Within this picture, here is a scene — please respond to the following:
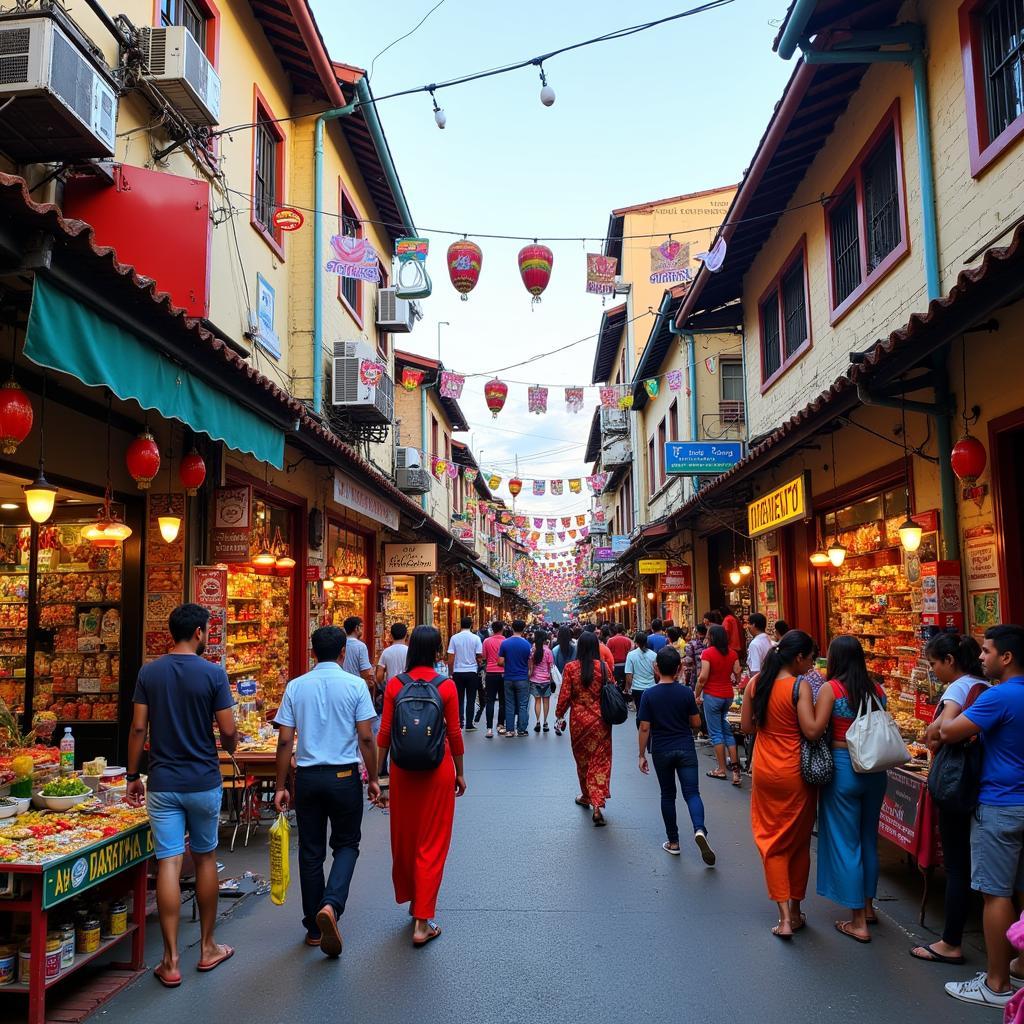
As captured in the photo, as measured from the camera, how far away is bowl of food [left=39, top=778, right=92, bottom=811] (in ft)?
17.5

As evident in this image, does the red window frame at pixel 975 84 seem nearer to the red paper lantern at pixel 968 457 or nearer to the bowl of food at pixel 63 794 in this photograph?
the red paper lantern at pixel 968 457

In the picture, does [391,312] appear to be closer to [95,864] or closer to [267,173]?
[267,173]

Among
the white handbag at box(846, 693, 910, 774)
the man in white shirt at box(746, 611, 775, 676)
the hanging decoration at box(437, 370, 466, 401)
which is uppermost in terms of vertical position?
the hanging decoration at box(437, 370, 466, 401)

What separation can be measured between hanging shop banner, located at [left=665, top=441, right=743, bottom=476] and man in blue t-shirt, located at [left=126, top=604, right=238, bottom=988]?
37.0ft

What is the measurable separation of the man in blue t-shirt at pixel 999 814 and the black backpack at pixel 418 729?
9.93 feet

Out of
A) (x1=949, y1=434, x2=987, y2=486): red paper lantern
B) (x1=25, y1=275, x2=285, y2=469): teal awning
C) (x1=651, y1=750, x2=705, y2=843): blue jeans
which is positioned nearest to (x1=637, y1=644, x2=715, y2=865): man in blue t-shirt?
(x1=651, y1=750, x2=705, y2=843): blue jeans

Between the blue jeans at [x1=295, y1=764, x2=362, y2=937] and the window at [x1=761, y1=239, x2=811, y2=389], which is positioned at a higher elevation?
the window at [x1=761, y1=239, x2=811, y2=389]

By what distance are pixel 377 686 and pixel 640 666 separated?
412 centimetres

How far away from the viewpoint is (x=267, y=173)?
1217 cm

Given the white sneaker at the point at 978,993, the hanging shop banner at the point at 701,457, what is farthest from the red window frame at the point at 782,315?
the white sneaker at the point at 978,993

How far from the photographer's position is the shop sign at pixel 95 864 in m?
4.22

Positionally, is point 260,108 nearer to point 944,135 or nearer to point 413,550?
point 944,135

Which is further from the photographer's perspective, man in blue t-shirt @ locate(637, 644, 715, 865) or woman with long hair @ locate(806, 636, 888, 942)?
man in blue t-shirt @ locate(637, 644, 715, 865)

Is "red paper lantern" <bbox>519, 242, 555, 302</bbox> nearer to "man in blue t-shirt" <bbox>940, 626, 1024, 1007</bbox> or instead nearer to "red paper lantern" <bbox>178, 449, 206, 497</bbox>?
"red paper lantern" <bbox>178, 449, 206, 497</bbox>
